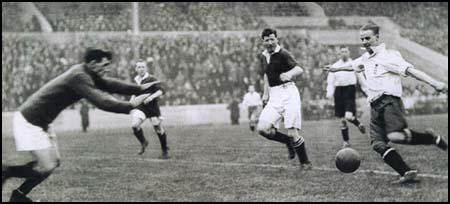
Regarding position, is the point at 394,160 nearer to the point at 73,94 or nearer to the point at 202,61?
the point at 73,94

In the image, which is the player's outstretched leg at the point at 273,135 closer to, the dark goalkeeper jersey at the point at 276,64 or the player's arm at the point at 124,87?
the dark goalkeeper jersey at the point at 276,64

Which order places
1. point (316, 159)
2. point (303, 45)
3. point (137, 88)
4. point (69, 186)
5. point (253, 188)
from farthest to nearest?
1. point (69, 186)
2. point (253, 188)
3. point (316, 159)
4. point (303, 45)
5. point (137, 88)

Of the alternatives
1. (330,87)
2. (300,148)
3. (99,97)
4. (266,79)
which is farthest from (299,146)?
(99,97)

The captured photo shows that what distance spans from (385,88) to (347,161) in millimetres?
383

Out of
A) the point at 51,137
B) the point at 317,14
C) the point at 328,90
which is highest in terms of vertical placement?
the point at 317,14

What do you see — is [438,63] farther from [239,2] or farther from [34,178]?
[239,2]

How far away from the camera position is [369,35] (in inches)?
110

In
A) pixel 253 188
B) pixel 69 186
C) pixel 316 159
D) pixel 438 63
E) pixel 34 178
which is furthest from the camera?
pixel 69 186

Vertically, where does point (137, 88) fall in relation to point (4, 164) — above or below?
above

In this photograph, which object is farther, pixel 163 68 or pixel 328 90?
pixel 163 68

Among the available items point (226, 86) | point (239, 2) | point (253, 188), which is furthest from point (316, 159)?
point (226, 86)

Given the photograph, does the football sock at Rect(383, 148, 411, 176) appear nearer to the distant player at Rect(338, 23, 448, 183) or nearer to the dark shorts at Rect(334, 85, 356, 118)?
the distant player at Rect(338, 23, 448, 183)

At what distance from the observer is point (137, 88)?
9.99 feet

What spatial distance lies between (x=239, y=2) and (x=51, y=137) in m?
17.5
